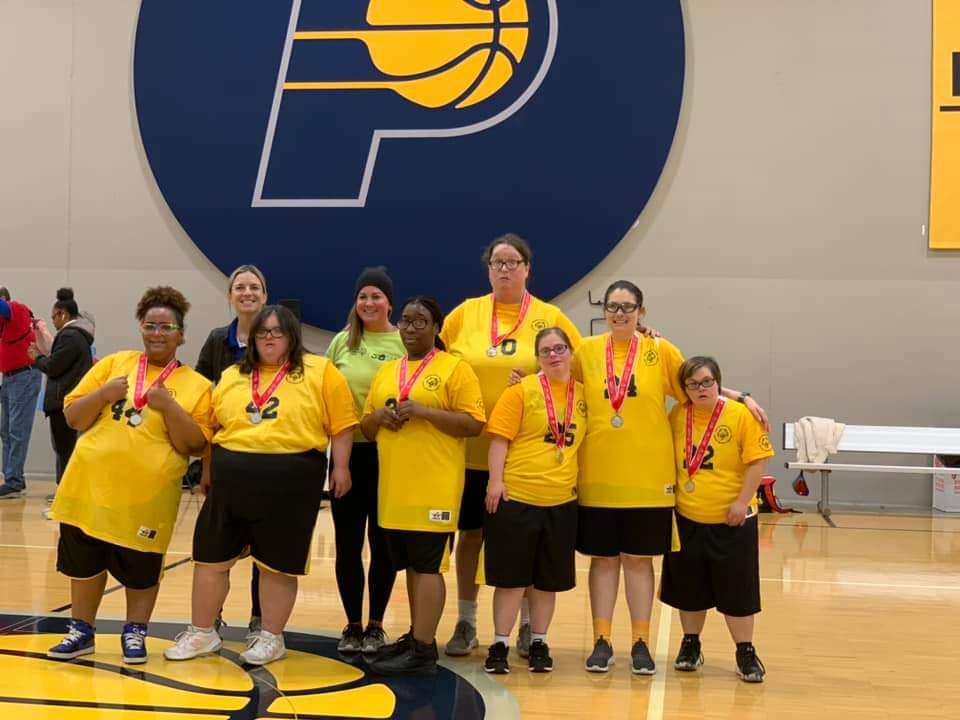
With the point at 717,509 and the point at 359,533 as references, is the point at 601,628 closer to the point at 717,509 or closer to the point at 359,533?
the point at 717,509

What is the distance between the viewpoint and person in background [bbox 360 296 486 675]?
12.2ft

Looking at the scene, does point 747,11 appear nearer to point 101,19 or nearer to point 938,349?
point 938,349

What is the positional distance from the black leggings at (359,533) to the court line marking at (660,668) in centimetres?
110

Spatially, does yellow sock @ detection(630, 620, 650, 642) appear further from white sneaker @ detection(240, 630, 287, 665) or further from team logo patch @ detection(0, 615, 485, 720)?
white sneaker @ detection(240, 630, 287, 665)

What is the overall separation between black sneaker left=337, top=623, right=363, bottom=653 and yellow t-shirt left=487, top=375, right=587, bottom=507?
87 cm

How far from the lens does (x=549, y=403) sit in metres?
3.79

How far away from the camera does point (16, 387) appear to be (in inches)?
330


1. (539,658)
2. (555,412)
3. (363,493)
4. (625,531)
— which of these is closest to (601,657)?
(539,658)

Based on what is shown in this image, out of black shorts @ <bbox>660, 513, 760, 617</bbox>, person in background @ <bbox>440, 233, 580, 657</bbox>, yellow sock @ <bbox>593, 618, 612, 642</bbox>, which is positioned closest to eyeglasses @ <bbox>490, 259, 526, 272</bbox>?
person in background @ <bbox>440, 233, 580, 657</bbox>

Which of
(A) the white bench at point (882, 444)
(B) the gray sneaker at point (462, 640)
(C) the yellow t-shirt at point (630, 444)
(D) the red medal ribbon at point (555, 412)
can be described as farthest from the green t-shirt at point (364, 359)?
(A) the white bench at point (882, 444)

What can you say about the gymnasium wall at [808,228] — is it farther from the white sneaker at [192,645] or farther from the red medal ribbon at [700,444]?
the white sneaker at [192,645]

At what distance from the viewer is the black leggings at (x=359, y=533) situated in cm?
396

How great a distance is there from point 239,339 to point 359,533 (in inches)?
36.7

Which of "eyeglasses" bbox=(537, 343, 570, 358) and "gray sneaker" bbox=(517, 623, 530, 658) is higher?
"eyeglasses" bbox=(537, 343, 570, 358)
